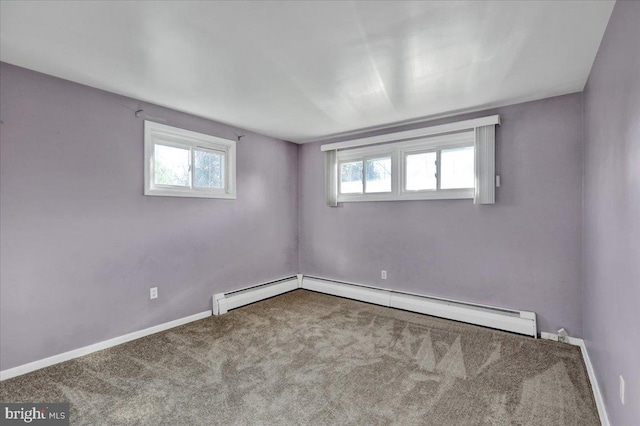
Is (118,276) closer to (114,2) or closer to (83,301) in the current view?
(83,301)

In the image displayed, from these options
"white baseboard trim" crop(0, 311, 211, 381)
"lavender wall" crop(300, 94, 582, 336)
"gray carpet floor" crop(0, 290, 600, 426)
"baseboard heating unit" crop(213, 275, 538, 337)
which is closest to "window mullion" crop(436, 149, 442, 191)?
"lavender wall" crop(300, 94, 582, 336)

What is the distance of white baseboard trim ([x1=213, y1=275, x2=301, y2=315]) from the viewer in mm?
3752

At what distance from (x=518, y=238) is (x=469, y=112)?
4.92ft

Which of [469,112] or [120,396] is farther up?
[469,112]

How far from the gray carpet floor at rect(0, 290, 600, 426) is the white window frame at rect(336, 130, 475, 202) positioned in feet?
5.04

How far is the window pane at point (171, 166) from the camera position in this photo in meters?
3.34

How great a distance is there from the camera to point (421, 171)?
3896mm

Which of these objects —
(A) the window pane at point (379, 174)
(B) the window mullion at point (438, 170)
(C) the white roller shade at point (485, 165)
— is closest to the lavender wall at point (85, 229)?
(A) the window pane at point (379, 174)

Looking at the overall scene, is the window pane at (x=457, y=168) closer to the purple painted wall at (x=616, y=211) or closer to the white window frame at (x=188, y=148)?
the purple painted wall at (x=616, y=211)

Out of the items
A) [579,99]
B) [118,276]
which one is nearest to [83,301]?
[118,276]

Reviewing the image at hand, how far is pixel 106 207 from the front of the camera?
9.37 ft

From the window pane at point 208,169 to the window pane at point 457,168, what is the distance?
9.36 ft

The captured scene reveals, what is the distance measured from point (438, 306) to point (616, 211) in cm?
225

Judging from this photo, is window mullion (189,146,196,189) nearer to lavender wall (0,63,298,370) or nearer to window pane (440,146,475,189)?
lavender wall (0,63,298,370)
